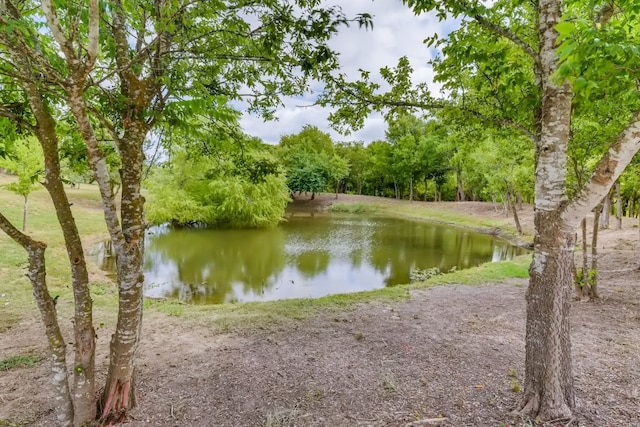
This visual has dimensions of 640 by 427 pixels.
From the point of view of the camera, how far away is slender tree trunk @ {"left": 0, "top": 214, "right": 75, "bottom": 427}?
2730mm

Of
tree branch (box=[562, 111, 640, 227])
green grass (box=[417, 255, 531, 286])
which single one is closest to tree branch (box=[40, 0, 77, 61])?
tree branch (box=[562, 111, 640, 227])

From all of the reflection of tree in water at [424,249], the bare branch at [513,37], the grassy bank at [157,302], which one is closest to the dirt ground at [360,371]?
the grassy bank at [157,302]

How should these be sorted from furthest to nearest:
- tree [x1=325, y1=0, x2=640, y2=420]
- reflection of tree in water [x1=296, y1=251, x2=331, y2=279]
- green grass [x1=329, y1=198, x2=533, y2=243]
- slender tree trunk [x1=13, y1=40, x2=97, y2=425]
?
green grass [x1=329, y1=198, x2=533, y2=243] → reflection of tree in water [x1=296, y1=251, x2=331, y2=279] → slender tree trunk [x1=13, y1=40, x2=97, y2=425] → tree [x1=325, y1=0, x2=640, y2=420]

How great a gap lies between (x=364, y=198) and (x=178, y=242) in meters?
25.1

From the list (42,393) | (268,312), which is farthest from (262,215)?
(42,393)

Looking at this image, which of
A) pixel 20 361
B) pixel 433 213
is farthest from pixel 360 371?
pixel 433 213

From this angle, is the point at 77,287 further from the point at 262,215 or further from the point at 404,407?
the point at 262,215

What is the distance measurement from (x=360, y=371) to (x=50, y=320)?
10.3 feet

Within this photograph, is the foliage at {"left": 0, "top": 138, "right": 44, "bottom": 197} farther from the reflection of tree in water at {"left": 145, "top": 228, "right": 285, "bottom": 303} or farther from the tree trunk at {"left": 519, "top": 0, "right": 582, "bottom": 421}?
the tree trunk at {"left": 519, "top": 0, "right": 582, "bottom": 421}

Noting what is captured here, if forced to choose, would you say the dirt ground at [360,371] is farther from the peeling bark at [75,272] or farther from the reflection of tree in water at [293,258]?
the reflection of tree in water at [293,258]

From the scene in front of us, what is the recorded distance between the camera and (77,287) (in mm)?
2895

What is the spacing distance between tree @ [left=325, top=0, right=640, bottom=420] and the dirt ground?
0.50 meters

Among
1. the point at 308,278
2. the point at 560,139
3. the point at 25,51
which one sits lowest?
the point at 308,278

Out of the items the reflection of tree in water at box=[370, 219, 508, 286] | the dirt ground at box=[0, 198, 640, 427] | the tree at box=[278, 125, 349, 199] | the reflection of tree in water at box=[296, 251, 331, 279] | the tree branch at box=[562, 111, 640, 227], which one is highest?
the tree at box=[278, 125, 349, 199]
